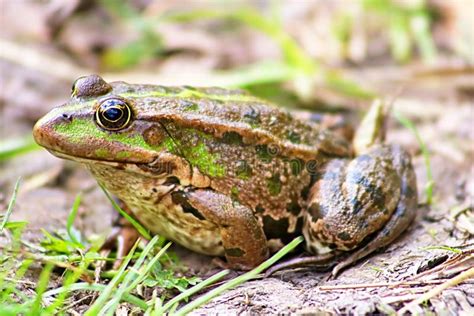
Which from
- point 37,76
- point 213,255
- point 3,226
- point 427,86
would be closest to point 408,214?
point 213,255

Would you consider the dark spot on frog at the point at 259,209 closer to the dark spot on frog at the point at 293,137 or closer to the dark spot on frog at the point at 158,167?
the dark spot on frog at the point at 293,137

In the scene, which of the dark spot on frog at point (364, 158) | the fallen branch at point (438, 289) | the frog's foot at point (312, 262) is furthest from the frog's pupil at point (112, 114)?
the fallen branch at point (438, 289)

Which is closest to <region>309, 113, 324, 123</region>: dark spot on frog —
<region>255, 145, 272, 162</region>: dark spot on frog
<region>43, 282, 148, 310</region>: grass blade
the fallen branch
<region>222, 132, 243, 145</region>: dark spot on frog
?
<region>255, 145, 272, 162</region>: dark spot on frog

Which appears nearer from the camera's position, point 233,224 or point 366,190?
point 233,224

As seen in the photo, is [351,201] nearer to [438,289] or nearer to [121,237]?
[438,289]

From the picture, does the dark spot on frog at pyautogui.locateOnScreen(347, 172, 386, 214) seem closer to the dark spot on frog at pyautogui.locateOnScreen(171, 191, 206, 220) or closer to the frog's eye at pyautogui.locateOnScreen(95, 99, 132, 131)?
the dark spot on frog at pyautogui.locateOnScreen(171, 191, 206, 220)

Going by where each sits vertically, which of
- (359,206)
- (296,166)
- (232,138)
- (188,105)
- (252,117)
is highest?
(188,105)

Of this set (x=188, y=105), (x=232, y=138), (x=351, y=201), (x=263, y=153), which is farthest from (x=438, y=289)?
(x=188, y=105)
